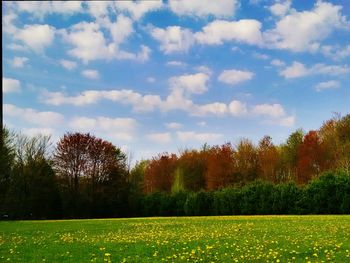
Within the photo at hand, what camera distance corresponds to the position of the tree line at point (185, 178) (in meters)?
47.6

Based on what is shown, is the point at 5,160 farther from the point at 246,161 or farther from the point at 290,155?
the point at 290,155

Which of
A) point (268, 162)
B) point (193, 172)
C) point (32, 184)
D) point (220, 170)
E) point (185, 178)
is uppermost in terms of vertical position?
point (268, 162)

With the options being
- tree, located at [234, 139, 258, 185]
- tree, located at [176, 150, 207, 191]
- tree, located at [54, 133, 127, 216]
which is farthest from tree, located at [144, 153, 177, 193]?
tree, located at [234, 139, 258, 185]

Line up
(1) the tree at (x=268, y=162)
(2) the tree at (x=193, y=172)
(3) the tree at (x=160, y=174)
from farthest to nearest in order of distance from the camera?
(3) the tree at (x=160, y=174) → (2) the tree at (x=193, y=172) → (1) the tree at (x=268, y=162)

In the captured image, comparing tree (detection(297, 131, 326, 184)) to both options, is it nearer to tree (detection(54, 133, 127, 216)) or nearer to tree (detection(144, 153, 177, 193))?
tree (detection(144, 153, 177, 193))

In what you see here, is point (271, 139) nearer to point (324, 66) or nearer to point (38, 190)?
point (38, 190)

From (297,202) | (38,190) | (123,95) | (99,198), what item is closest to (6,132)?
(38,190)

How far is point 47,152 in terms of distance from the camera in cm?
6159

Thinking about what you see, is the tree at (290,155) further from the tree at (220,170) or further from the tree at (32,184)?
the tree at (32,184)

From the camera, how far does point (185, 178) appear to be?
232ft

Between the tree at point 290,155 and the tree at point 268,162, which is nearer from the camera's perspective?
the tree at point 290,155

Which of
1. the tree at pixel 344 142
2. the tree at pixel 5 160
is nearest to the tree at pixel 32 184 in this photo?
the tree at pixel 5 160

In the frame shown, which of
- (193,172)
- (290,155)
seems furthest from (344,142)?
(193,172)

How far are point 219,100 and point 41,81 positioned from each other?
28.1 metres
